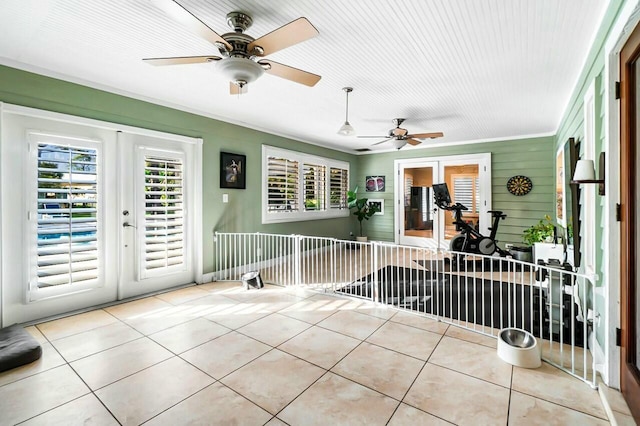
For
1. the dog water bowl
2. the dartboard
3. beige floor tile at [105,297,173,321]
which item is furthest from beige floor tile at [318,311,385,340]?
the dartboard

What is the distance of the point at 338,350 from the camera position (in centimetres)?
255

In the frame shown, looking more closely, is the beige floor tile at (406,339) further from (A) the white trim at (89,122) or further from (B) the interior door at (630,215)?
(A) the white trim at (89,122)

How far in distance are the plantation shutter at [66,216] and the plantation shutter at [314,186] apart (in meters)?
3.89

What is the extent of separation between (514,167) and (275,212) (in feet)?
16.6

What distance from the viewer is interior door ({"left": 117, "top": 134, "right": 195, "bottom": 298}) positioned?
3816 mm

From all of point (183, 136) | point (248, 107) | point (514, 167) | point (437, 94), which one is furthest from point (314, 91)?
point (514, 167)

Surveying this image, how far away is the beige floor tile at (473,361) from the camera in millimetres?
2172

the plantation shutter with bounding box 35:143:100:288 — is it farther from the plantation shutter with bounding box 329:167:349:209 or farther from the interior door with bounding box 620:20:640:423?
the plantation shutter with bounding box 329:167:349:209

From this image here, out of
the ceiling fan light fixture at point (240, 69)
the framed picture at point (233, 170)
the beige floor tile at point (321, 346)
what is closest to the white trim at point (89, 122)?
the framed picture at point (233, 170)

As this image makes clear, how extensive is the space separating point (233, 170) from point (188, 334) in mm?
2851

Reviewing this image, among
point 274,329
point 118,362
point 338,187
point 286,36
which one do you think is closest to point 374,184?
point 338,187

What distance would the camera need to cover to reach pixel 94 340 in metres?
2.76

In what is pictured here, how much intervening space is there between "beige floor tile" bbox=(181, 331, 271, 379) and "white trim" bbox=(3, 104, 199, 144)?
9.14ft

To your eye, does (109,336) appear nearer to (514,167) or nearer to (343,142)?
(343,142)
